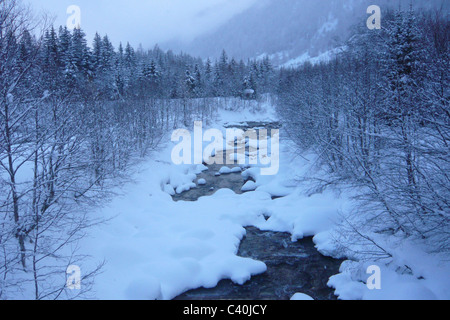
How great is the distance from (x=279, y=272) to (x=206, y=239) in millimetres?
2845

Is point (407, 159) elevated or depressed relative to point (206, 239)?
elevated

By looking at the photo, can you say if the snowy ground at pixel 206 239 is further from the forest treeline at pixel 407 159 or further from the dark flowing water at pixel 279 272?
the forest treeline at pixel 407 159

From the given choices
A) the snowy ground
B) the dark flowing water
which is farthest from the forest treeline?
the dark flowing water

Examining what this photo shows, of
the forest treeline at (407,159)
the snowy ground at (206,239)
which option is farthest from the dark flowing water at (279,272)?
the forest treeline at (407,159)

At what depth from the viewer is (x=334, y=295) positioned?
6938 millimetres

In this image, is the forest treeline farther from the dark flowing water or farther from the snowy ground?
the dark flowing water

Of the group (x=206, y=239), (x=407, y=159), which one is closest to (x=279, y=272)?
(x=206, y=239)

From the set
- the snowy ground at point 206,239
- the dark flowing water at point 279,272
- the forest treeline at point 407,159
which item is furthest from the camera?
the dark flowing water at point 279,272

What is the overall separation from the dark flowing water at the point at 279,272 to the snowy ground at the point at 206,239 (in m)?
0.26

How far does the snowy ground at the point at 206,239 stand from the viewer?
21.7 feet

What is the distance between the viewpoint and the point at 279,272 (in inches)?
320

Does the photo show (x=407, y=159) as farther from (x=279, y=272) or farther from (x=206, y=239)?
(x=206, y=239)

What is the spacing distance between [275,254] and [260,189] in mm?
6431

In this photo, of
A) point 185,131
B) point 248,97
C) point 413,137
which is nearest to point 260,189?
point 413,137
